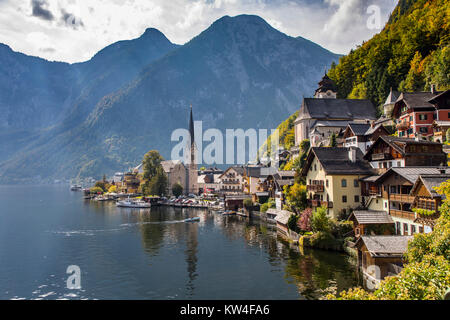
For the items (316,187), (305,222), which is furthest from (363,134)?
(305,222)

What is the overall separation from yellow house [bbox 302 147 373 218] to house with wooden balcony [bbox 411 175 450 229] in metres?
15.0

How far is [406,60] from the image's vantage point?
101562 mm

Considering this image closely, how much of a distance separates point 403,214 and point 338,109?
76930 mm

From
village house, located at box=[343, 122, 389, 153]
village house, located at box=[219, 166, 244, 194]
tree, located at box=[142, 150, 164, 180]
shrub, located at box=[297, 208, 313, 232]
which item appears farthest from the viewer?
tree, located at box=[142, 150, 164, 180]

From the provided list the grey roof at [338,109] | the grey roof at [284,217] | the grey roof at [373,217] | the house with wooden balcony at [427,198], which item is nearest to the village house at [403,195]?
the house with wooden balcony at [427,198]

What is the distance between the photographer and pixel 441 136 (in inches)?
2324

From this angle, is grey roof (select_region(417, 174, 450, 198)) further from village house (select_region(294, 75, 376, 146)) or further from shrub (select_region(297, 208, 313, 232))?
village house (select_region(294, 75, 376, 146))

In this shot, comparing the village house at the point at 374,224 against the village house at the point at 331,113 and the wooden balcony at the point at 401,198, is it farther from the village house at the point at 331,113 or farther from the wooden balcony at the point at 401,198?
the village house at the point at 331,113

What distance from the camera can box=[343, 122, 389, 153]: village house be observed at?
6781cm

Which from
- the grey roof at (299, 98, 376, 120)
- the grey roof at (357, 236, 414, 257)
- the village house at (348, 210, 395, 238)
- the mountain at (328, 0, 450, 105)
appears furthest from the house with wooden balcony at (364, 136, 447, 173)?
the grey roof at (299, 98, 376, 120)

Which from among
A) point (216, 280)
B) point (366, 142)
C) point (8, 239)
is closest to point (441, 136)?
point (366, 142)

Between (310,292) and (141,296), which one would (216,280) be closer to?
(141,296)
